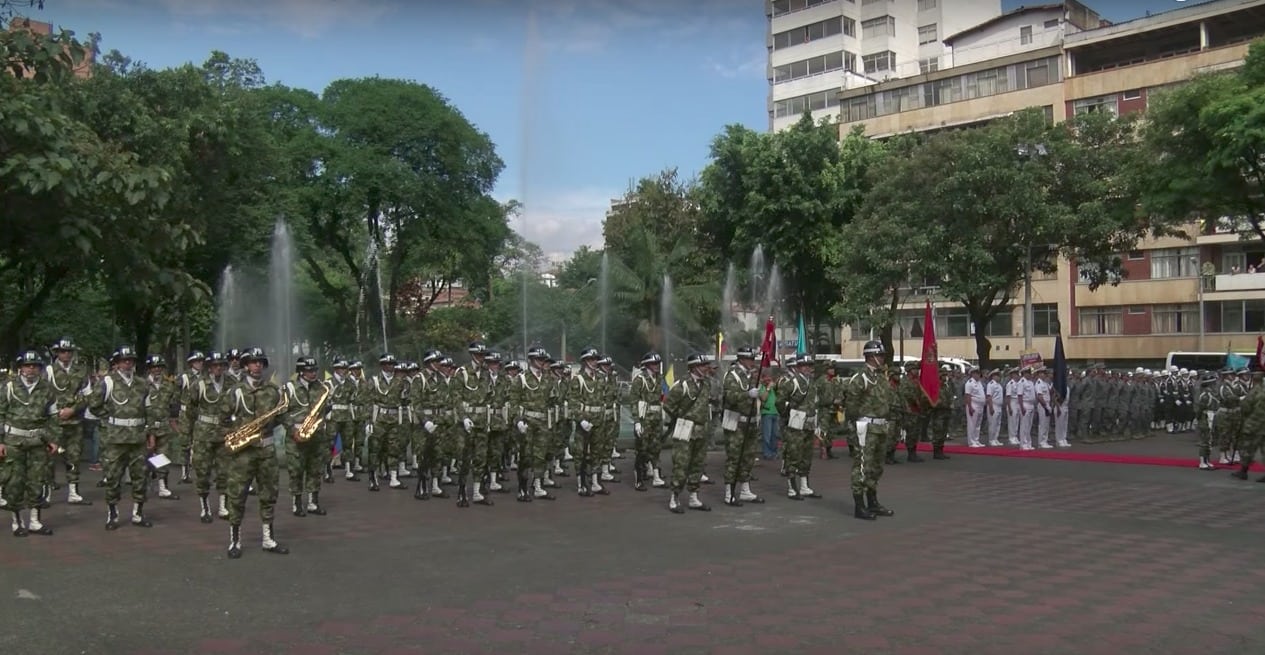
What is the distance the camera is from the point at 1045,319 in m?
48.2

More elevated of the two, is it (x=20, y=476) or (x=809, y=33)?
(x=809, y=33)

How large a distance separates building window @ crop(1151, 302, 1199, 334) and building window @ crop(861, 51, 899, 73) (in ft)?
67.7

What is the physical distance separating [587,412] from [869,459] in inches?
186

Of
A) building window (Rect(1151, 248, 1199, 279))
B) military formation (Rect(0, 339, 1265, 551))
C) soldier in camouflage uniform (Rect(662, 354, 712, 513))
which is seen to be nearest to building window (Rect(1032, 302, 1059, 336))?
building window (Rect(1151, 248, 1199, 279))

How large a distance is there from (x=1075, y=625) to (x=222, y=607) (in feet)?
20.9

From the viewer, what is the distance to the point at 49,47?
421 inches

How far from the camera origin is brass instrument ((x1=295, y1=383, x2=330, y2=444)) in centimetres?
1101

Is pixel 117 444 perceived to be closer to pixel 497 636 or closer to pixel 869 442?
pixel 497 636

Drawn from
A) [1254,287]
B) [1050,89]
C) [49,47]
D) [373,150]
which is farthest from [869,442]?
[1050,89]

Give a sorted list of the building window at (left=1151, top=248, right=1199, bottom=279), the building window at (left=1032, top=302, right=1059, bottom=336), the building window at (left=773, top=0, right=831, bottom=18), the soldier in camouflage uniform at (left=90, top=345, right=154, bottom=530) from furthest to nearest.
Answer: the building window at (left=773, top=0, right=831, bottom=18) → the building window at (left=1032, top=302, right=1059, bottom=336) → the building window at (left=1151, top=248, right=1199, bottom=279) → the soldier in camouflage uniform at (left=90, top=345, right=154, bottom=530)

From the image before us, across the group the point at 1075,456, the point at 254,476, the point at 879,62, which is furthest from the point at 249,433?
the point at 879,62

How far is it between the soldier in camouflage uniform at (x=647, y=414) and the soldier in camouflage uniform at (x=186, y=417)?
616cm

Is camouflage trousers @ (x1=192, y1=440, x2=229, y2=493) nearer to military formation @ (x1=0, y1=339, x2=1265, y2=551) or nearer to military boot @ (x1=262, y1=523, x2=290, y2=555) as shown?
military formation @ (x1=0, y1=339, x2=1265, y2=551)

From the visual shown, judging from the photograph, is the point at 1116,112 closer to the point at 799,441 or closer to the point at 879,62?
the point at 879,62
